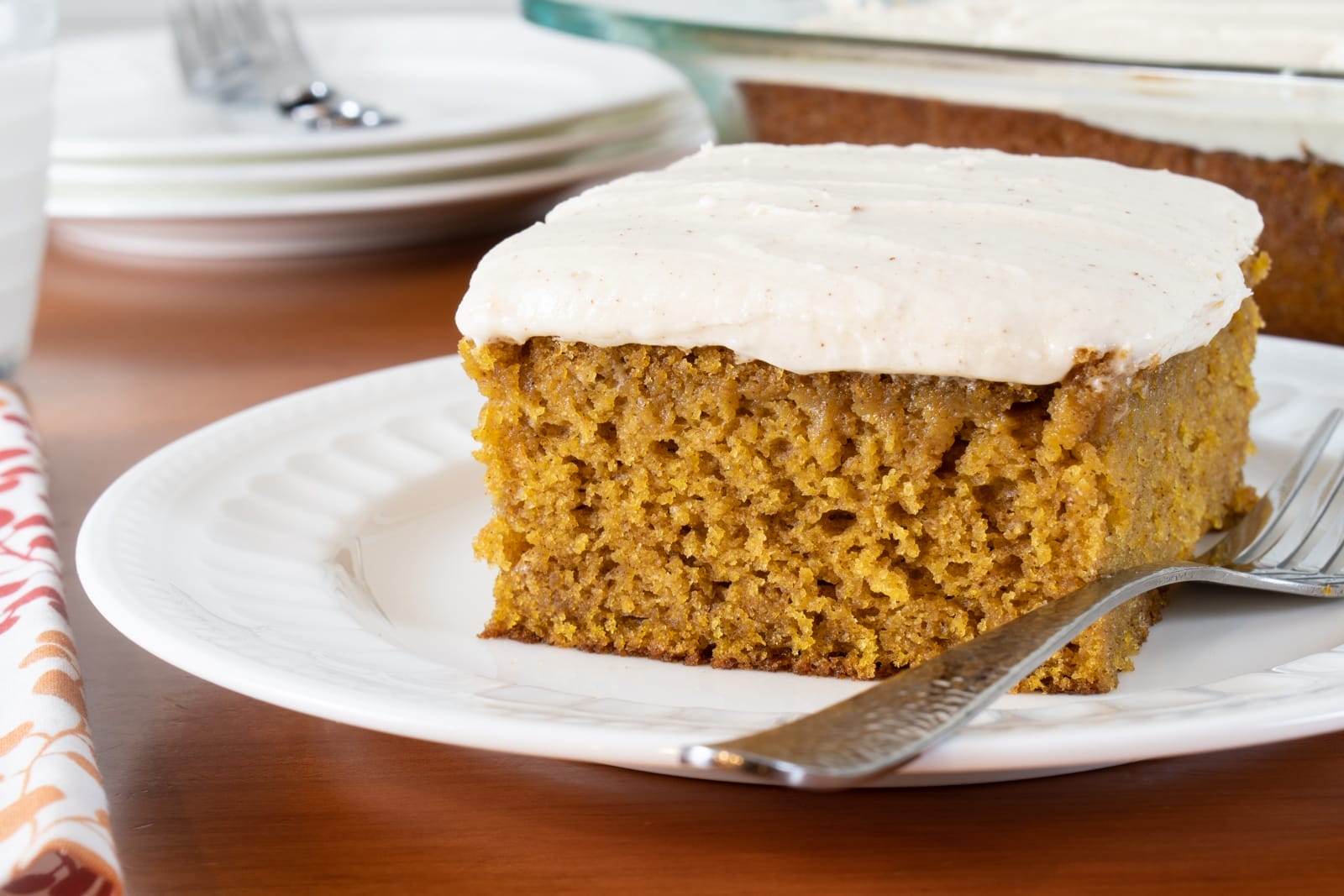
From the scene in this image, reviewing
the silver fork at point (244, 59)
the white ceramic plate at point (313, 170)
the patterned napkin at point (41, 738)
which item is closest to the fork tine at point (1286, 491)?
the patterned napkin at point (41, 738)

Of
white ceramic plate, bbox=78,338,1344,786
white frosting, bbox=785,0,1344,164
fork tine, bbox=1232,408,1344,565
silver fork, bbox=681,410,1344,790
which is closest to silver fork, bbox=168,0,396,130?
white frosting, bbox=785,0,1344,164

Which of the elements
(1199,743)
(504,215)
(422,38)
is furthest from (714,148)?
(422,38)

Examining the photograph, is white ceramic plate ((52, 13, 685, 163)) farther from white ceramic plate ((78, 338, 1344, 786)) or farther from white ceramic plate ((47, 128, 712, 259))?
white ceramic plate ((78, 338, 1344, 786))

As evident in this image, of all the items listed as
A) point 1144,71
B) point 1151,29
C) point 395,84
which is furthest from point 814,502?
point 395,84

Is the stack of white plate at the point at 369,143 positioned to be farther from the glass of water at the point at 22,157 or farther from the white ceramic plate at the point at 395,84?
the glass of water at the point at 22,157

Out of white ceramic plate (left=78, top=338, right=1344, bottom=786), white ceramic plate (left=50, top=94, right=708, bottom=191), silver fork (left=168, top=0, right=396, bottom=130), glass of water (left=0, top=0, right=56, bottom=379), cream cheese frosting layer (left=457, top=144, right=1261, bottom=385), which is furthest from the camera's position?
silver fork (left=168, top=0, right=396, bottom=130)

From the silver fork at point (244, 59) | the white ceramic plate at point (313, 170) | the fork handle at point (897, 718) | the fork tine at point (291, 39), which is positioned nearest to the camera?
the fork handle at point (897, 718)
